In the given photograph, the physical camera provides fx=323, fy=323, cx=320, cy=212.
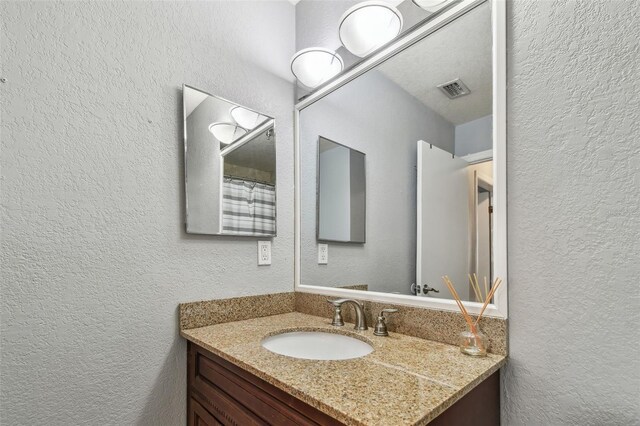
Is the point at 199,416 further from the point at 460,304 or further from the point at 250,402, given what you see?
the point at 460,304

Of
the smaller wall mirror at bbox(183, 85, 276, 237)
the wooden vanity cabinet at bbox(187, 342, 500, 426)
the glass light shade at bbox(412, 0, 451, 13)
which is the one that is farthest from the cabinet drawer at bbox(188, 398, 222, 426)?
the glass light shade at bbox(412, 0, 451, 13)

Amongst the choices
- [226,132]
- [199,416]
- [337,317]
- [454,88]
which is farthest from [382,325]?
[226,132]

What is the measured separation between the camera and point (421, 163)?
1249 mm

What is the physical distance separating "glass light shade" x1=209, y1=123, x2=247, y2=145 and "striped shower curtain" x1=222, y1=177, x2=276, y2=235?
175 mm

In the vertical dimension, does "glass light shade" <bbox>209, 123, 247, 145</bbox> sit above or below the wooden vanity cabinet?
above

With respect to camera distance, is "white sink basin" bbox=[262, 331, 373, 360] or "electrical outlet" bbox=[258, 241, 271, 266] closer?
"white sink basin" bbox=[262, 331, 373, 360]

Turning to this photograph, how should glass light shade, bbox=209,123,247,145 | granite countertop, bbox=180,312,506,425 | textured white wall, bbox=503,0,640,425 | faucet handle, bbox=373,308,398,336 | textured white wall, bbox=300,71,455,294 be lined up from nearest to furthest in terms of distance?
granite countertop, bbox=180,312,506,425 < textured white wall, bbox=503,0,640,425 < faucet handle, bbox=373,308,398,336 < textured white wall, bbox=300,71,455,294 < glass light shade, bbox=209,123,247,145

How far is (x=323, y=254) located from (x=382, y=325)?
0.52 metres

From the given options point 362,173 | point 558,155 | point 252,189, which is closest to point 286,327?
point 252,189

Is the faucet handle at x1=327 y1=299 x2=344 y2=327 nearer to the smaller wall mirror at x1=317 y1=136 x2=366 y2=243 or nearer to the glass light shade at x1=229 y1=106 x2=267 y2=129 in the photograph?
the smaller wall mirror at x1=317 y1=136 x2=366 y2=243

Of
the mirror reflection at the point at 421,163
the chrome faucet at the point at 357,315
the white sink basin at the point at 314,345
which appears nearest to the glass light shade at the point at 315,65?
the mirror reflection at the point at 421,163

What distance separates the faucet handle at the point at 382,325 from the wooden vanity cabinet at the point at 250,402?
1.16 ft

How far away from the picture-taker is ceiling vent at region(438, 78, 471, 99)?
3.65 feet

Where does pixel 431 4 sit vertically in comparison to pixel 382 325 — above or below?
above
